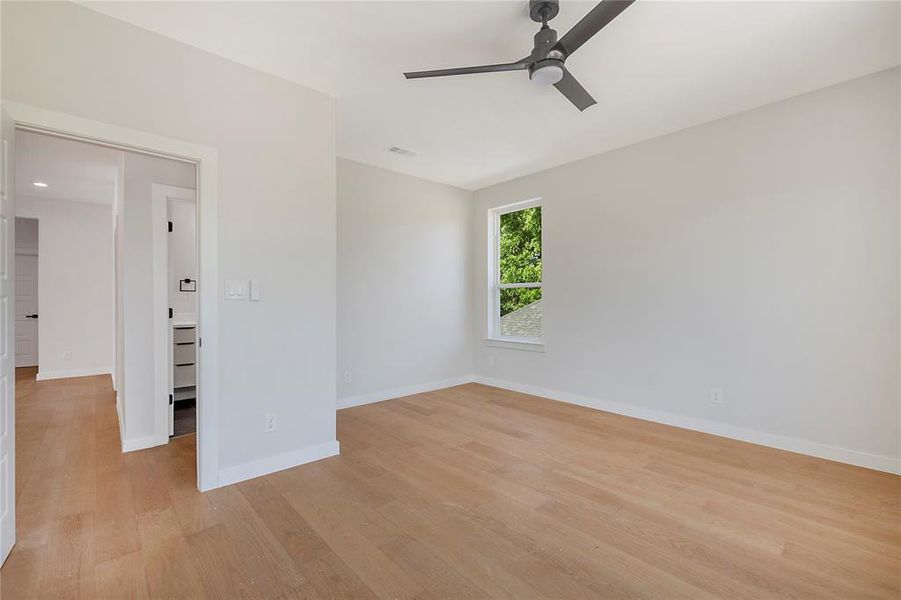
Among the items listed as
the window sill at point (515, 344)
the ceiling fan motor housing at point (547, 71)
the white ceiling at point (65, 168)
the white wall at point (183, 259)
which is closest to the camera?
the ceiling fan motor housing at point (547, 71)

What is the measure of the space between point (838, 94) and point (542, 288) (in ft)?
9.37

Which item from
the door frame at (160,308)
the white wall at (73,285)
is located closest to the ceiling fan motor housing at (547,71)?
the door frame at (160,308)

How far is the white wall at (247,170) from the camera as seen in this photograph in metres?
1.97

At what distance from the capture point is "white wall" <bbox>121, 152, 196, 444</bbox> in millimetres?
3104

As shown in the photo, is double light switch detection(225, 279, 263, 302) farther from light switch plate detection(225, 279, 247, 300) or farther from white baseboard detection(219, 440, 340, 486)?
white baseboard detection(219, 440, 340, 486)

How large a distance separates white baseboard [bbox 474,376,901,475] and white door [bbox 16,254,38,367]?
802 cm

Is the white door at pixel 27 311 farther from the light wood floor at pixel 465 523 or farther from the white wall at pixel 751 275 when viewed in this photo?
the white wall at pixel 751 275

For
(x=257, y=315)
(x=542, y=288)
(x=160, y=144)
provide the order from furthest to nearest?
1. (x=542, y=288)
2. (x=257, y=315)
3. (x=160, y=144)

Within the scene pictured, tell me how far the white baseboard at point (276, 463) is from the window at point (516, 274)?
2.87m

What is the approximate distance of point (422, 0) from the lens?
6.49 feet

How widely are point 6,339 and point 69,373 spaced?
5367mm

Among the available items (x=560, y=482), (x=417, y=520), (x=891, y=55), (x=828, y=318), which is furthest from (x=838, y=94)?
(x=417, y=520)

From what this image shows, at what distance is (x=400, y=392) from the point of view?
4.68 meters

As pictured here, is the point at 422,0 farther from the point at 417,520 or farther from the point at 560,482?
the point at 560,482
